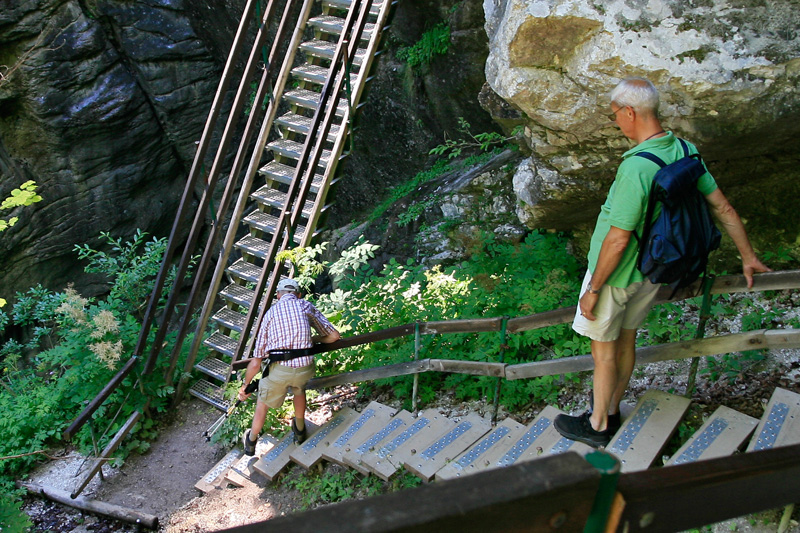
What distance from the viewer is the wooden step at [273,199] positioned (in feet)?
24.3

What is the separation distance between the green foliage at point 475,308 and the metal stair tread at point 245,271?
125cm

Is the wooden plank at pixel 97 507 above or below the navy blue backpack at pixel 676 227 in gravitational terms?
below

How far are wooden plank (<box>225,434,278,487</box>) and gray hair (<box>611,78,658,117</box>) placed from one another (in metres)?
4.24

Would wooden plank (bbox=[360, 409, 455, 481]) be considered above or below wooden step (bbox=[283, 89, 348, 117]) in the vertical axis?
below

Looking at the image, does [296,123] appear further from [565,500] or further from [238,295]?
[565,500]

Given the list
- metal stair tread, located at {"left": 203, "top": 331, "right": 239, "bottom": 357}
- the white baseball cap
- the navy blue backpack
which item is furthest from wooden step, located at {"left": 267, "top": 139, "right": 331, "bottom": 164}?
the navy blue backpack

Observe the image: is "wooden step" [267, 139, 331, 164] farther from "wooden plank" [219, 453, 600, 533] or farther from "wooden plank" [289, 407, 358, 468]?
"wooden plank" [219, 453, 600, 533]

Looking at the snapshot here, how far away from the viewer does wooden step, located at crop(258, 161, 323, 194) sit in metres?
7.59

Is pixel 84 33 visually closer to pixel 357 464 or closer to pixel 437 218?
pixel 437 218

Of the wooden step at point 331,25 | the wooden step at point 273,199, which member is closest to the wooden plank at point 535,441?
the wooden step at point 273,199

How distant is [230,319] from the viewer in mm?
7605

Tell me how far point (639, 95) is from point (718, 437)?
190 centimetres

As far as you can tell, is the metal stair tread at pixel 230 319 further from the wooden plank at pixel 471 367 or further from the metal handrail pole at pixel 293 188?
the wooden plank at pixel 471 367

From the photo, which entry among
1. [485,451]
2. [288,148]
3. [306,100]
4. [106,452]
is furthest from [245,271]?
[485,451]
